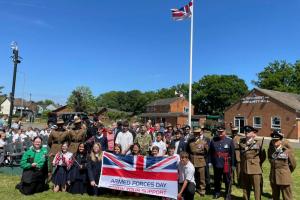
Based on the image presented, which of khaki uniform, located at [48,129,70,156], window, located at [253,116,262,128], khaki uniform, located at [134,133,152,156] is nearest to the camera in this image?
khaki uniform, located at [48,129,70,156]

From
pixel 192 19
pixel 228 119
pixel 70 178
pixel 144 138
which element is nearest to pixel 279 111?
pixel 228 119

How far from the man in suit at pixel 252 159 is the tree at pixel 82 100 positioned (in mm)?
74955

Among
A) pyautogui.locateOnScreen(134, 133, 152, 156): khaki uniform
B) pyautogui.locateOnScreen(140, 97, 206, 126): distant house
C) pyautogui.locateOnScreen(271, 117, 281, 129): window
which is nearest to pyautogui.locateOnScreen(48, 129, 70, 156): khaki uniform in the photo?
pyautogui.locateOnScreen(134, 133, 152, 156): khaki uniform

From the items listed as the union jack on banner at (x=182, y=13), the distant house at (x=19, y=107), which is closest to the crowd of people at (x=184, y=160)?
the union jack on banner at (x=182, y=13)

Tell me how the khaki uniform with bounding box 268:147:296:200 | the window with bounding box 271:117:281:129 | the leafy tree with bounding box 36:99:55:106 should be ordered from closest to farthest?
the khaki uniform with bounding box 268:147:296:200
the window with bounding box 271:117:281:129
the leafy tree with bounding box 36:99:55:106

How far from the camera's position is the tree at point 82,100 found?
81812 millimetres

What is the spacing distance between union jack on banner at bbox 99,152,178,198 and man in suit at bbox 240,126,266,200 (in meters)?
1.68

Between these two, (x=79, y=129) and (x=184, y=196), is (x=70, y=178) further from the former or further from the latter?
(x=184, y=196)

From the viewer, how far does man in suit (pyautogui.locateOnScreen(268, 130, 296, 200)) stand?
7.34 metres

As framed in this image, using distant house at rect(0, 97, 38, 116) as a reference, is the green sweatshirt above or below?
below

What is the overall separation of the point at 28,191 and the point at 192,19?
43.6 feet

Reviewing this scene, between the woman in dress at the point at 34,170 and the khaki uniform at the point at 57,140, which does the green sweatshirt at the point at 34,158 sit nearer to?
the woman in dress at the point at 34,170

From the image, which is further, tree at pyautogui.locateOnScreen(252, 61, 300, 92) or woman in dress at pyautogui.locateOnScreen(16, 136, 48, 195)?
tree at pyautogui.locateOnScreen(252, 61, 300, 92)

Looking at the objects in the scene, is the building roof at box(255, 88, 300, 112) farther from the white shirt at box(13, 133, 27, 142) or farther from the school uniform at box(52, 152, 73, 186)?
the school uniform at box(52, 152, 73, 186)
